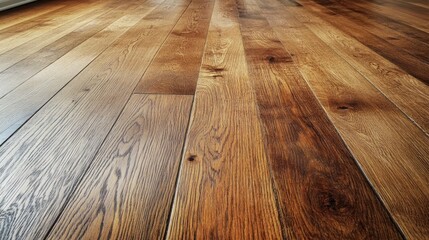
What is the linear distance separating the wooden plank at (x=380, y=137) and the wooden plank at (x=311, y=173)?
2cm

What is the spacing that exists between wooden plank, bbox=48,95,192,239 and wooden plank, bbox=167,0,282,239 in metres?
0.03

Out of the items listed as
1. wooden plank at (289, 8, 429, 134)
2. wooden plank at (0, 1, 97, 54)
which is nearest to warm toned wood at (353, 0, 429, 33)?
wooden plank at (289, 8, 429, 134)

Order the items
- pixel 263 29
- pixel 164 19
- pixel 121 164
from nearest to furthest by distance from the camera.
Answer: pixel 121 164 < pixel 263 29 < pixel 164 19

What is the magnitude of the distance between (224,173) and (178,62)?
79 cm

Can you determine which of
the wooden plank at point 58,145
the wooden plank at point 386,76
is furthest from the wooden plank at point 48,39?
the wooden plank at point 386,76

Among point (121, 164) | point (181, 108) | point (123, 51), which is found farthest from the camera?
point (123, 51)

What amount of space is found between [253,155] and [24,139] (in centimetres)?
54

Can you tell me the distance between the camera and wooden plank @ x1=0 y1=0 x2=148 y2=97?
1.26 m

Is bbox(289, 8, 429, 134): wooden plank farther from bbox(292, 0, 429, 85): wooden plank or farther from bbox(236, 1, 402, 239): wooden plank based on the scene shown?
bbox(236, 1, 402, 239): wooden plank

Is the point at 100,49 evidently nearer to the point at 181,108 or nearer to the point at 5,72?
the point at 5,72

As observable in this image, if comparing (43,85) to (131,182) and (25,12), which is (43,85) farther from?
(25,12)

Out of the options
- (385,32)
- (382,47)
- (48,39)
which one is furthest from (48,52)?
(385,32)

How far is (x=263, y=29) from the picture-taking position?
78.3 inches

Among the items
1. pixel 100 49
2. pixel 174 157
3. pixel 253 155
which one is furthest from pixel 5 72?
pixel 253 155
